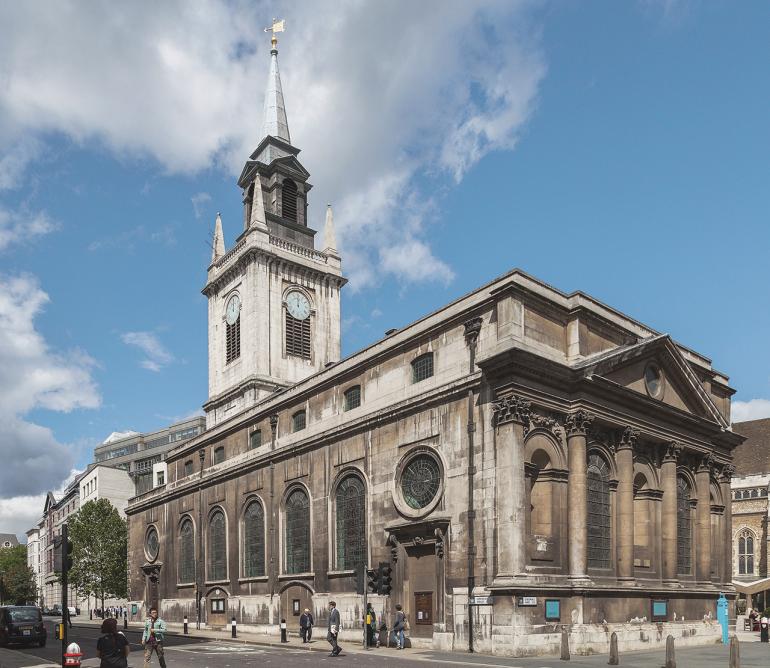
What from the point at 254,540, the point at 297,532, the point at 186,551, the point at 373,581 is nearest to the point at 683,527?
the point at 373,581

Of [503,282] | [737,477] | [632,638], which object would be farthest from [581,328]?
[737,477]

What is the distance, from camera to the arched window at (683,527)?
A: 35250mm

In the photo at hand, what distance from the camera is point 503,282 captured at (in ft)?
94.3

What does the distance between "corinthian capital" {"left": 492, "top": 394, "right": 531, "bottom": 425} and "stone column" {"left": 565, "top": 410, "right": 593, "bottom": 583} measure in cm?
257

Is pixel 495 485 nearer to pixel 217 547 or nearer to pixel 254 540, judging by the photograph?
pixel 254 540

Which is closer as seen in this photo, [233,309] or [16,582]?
[233,309]

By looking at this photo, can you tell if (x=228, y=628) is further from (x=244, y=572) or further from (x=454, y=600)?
(x=454, y=600)

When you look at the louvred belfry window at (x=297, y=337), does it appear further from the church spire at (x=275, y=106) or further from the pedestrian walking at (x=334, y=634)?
the pedestrian walking at (x=334, y=634)

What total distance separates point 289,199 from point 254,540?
31.8 meters

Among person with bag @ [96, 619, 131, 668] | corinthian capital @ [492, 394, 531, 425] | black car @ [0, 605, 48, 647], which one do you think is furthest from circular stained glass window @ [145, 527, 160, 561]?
person with bag @ [96, 619, 131, 668]

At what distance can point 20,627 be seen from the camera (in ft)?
107

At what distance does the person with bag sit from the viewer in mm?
12117

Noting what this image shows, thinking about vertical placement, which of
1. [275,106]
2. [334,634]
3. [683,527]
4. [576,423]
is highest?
[275,106]

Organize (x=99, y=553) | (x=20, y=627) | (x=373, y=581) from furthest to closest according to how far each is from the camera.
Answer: (x=99, y=553), (x=20, y=627), (x=373, y=581)
